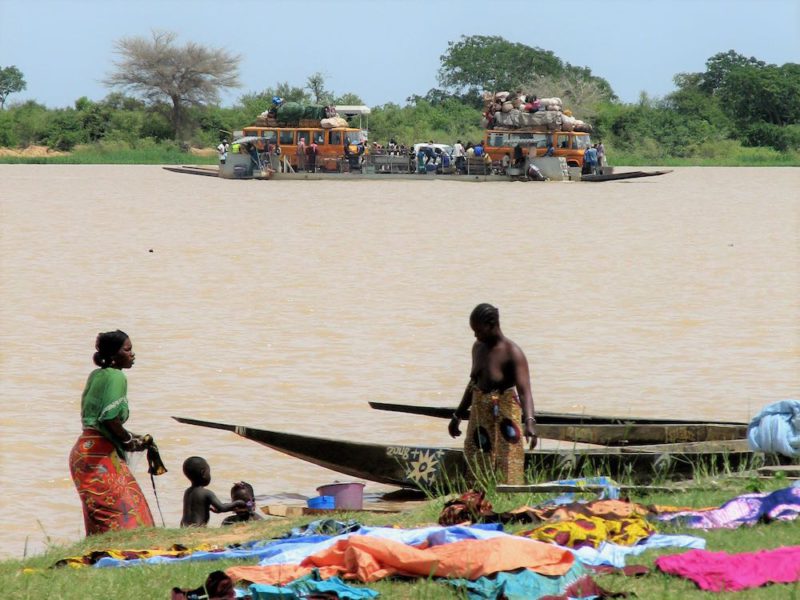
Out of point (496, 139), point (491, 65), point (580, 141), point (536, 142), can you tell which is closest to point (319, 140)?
point (496, 139)

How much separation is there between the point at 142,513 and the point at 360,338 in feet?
25.0

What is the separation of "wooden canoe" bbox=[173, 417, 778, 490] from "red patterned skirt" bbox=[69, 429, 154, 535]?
3.55 ft

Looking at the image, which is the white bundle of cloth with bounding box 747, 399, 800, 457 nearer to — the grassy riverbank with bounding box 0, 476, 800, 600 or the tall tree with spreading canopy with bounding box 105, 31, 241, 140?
the grassy riverbank with bounding box 0, 476, 800, 600

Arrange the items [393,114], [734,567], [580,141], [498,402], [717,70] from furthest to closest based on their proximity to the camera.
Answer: [717,70], [393,114], [580,141], [498,402], [734,567]

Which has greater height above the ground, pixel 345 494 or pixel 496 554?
pixel 496 554

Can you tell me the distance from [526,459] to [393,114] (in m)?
60.8

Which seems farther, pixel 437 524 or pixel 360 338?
pixel 360 338

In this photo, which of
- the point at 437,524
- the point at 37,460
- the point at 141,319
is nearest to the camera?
the point at 437,524

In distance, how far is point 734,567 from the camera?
5438mm

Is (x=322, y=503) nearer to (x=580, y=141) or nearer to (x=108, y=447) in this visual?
(x=108, y=447)

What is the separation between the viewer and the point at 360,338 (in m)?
15.0

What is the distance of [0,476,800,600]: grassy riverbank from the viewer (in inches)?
211

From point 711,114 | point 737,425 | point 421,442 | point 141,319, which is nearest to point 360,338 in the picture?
point 141,319

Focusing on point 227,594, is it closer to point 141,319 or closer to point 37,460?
point 37,460
